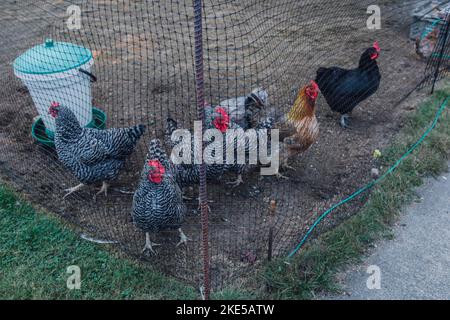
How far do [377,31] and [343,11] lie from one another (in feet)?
3.49

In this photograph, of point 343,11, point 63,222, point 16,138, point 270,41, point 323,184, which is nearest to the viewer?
point 63,222

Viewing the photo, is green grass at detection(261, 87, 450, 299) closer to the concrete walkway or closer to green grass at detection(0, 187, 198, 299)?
the concrete walkway

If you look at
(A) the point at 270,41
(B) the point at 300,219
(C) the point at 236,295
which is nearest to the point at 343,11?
(A) the point at 270,41

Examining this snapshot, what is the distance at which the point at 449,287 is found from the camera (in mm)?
2809

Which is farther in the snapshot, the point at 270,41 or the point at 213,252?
the point at 270,41

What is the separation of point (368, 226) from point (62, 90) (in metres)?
2.98

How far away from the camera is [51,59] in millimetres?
3791

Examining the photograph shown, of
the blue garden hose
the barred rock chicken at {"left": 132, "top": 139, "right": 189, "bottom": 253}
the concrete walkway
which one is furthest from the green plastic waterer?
the concrete walkway

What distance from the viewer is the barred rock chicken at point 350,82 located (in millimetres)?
4520

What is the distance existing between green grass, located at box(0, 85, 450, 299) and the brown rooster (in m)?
0.77

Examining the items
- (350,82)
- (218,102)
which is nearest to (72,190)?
(218,102)

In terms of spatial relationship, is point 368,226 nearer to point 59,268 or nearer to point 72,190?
point 59,268

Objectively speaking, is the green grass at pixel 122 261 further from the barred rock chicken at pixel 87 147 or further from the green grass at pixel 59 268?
the barred rock chicken at pixel 87 147
